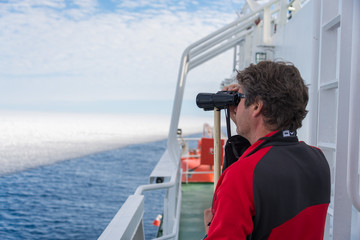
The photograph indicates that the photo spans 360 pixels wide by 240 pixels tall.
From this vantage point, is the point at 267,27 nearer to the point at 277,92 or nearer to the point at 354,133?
the point at 354,133

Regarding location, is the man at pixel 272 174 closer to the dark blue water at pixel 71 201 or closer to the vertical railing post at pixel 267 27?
the vertical railing post at pixel 267 27

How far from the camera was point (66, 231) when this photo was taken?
2302cm

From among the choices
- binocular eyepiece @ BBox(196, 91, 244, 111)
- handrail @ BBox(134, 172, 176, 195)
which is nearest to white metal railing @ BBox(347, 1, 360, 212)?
binocular eyepiece @ BBox(196, 91, 244, 111)

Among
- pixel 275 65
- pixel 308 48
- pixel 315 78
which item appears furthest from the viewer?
pixel 308 48

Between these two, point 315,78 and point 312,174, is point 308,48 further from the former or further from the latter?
point 312,174

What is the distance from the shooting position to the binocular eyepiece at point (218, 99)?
3.05 feet

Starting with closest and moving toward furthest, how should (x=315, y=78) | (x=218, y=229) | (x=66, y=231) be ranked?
(x=218, y=229) → (x=315, y=78) → (x=66, y=231)

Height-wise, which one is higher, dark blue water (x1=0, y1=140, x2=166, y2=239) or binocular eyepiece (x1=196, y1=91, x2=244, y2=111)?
binocular eyepiece (x1=196, y1=91, x2=244, y2=111)

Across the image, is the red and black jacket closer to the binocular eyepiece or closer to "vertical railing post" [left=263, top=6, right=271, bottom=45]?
the binocular eyepiece

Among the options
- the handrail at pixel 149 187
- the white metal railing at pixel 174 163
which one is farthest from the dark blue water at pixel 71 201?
the handrail at pixel 149 187

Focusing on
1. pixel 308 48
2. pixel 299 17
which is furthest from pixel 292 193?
pixel 299 17

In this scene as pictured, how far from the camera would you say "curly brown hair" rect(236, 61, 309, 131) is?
0.85 metres

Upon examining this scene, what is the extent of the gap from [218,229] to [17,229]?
31124 millimetres

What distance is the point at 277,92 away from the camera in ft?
2.76
